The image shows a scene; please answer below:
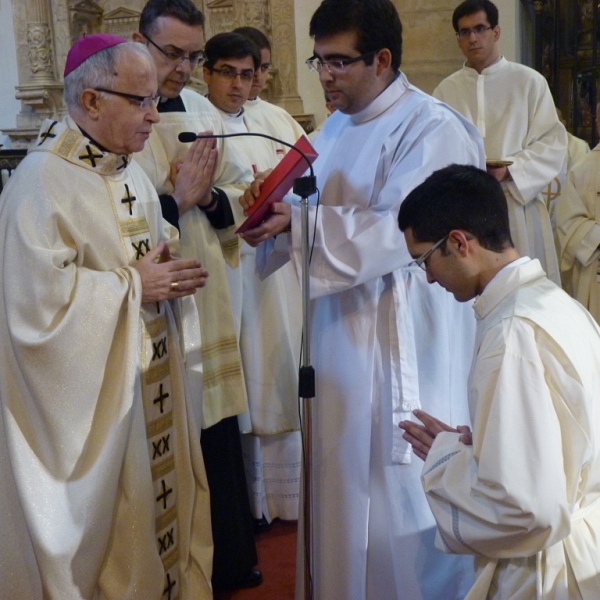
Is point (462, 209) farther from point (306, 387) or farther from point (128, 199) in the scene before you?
point (128, 199)

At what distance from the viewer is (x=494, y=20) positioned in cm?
532

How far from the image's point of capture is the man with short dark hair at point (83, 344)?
8.14ft

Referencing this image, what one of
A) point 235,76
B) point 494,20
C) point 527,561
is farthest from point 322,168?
point 494,20

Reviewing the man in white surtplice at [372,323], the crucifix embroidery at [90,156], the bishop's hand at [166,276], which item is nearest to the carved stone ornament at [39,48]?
the man in white surtplice at [372,323]

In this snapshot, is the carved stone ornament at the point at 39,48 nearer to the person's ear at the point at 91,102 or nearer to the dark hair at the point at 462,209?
the person's ear at the point at 91,102

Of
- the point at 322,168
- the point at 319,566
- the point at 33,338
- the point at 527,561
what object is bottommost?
the point at 319,566

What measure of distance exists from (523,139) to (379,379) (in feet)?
9.64

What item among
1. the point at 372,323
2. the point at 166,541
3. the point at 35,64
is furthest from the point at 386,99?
the point at 35,64

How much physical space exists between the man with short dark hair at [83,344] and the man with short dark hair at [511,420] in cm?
91

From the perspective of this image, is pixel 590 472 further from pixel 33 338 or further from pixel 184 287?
pixel 33 338

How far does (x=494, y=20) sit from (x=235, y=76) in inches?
84.2

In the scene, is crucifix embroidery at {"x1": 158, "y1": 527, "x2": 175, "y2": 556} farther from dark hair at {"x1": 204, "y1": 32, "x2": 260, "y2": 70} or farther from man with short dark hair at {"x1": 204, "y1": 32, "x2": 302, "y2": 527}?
dark hair at {"x1": 204, "y1": 32, "x2": 260, "y2": 70}

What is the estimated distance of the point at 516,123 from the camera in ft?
17.5

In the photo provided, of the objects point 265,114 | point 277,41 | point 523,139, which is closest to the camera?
point 265,114
